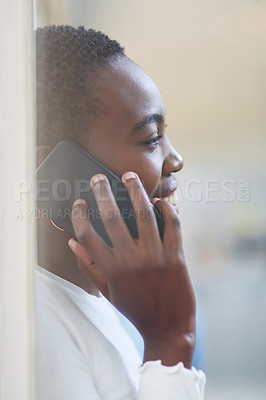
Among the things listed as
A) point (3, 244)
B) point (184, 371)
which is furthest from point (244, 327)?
point (3, 244)

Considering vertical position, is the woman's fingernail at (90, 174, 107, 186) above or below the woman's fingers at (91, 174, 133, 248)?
above

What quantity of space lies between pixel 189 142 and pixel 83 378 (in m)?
0.35

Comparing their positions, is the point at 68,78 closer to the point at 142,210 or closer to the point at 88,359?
the point at 142,210

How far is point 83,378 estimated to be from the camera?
65cm

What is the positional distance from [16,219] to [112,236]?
0.13 m

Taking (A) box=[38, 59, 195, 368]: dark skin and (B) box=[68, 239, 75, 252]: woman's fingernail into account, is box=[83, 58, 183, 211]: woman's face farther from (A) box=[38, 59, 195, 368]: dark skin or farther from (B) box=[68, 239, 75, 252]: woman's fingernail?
(B) box=[68, 239, 75, 252]: woman's fingernail

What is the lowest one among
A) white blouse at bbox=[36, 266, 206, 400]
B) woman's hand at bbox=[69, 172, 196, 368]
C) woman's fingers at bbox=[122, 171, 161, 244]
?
white blouse at bbox=[36, 266, 206, 400]

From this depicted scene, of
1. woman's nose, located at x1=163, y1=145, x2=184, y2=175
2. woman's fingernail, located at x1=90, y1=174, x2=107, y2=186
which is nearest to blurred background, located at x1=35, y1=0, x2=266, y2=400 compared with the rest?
woman's nose, located at x1=163, y1=145, x2=184, y2=175

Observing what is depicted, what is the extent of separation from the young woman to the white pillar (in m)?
0.02

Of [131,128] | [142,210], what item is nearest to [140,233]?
[142,210]

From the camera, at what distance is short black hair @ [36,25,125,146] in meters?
0.65

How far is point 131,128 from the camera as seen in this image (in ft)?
2.15

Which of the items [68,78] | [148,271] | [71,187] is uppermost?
[68,78]

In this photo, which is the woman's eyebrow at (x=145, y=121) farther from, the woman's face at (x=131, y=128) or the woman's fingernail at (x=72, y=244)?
the woman's fingernail at (x=72, y=244)
